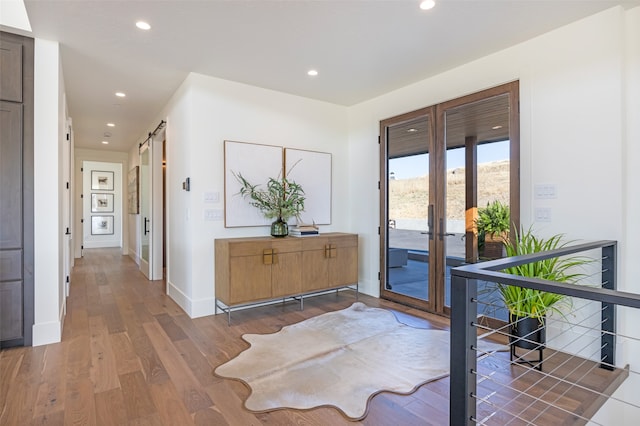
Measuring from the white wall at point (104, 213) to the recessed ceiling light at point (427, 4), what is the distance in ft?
33.5

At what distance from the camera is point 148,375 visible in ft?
7.93

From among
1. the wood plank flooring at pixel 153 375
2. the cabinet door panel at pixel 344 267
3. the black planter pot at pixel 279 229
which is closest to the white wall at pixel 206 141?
the black planter pot at pixel 279 229

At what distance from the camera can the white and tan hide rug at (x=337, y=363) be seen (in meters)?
2.14

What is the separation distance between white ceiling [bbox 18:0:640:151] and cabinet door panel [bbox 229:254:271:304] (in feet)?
6.81

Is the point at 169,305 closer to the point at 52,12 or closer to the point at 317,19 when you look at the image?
the point at 52,12

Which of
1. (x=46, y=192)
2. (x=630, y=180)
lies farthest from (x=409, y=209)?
(x=46, y=192)

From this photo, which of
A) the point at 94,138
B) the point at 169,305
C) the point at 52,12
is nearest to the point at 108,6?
the point at 52,12

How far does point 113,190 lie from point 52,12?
880cm

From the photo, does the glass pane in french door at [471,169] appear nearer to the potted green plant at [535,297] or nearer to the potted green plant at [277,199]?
the potted green plant at [535,297]

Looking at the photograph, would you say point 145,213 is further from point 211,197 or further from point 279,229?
point 279,229

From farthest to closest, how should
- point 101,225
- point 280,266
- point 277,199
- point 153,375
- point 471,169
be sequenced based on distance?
1. point 101,225
2. point 277,199
3. point 280,266
4. point 471,169
5. point 153,375

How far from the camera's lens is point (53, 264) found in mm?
3020

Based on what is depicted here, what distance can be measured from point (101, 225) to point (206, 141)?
8349mm

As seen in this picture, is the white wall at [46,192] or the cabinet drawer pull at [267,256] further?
the cabinet drawer pull at [267,256]
